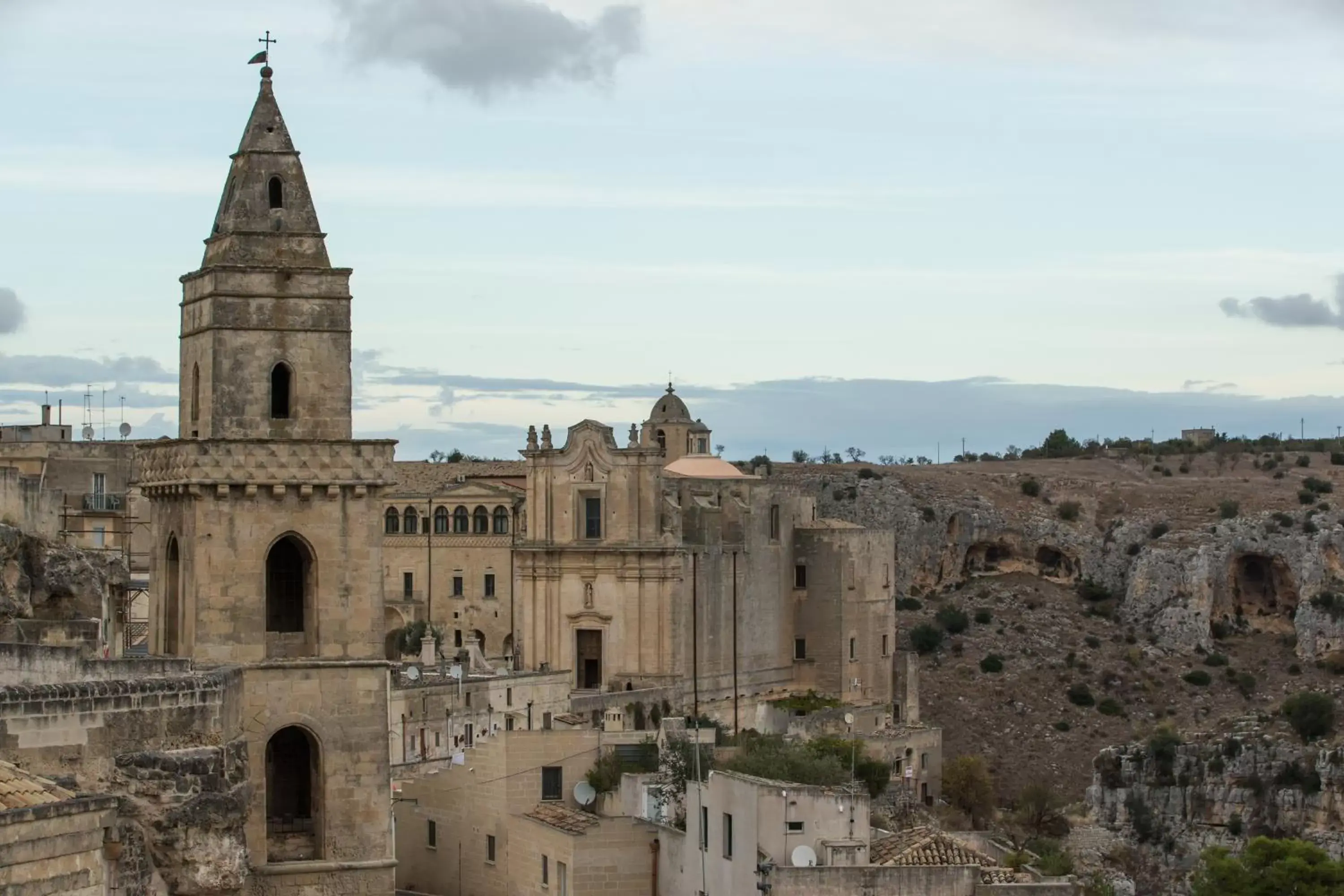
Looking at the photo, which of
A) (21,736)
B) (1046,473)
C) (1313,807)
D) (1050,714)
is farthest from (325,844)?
(1046,473)

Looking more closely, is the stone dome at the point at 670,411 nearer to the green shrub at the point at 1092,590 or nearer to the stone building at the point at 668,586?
the stone building at the point at 668,586

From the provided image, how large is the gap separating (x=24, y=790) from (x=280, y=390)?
9.79 m

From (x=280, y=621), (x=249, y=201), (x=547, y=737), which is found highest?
(x=249, y=201)

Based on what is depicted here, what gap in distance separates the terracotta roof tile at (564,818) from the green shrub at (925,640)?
4686 centimetres

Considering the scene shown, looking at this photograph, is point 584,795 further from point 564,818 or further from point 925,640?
point 925,640

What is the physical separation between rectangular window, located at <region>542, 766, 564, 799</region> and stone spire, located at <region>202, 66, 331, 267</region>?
42.6 feet

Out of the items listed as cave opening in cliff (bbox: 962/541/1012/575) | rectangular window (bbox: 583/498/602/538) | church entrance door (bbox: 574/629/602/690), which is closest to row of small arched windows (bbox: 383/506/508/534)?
rectangular window (bbox: 583/498/602/538)

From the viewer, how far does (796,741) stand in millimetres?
54375

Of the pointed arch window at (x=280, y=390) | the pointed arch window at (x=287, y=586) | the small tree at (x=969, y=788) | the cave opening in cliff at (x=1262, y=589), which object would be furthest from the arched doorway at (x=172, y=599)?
the cave opening in cliff at (x=1262, y=589)

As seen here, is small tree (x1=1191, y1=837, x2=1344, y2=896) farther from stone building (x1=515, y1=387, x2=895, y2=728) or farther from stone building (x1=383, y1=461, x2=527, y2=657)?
stone building (x1=383, y1=461, x2=527, y2=657)

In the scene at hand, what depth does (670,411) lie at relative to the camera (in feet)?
243

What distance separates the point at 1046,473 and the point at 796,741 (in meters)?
52.4

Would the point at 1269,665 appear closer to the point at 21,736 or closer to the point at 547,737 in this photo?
the point at 547,737

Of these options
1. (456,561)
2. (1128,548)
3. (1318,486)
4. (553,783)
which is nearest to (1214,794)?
(456,561)
